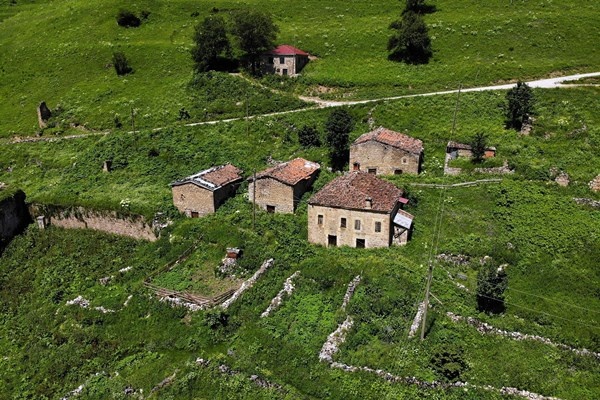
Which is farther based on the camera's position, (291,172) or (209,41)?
(209,41)

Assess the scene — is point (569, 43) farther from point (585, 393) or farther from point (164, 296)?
point (164, 296)

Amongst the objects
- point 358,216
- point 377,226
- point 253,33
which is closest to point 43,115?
point 253,33

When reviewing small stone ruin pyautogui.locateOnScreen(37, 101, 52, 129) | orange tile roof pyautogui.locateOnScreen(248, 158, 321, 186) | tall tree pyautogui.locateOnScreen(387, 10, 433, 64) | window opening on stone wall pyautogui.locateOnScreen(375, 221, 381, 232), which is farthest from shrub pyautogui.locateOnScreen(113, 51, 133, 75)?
window opening on stone wall pyautogui.locateOnScreen(375, 221, 381, 232)

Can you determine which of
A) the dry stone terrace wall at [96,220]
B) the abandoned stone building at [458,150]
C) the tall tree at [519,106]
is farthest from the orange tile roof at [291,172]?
the tall tree at [519,106]

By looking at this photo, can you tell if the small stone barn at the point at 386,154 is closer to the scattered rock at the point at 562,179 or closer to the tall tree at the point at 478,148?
the tall tree at the point at 478,148

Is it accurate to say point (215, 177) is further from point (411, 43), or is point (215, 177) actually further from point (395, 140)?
point (411, 43)

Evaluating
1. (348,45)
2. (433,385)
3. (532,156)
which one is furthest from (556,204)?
(348,45)
